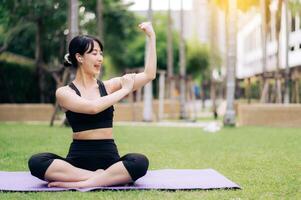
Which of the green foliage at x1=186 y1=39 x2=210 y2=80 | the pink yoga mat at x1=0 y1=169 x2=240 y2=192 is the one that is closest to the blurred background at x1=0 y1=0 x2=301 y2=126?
the pink yoga mat at x1=0 y1=169 x2=240 y2=192

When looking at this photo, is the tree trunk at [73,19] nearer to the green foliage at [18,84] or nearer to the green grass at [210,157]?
the green grass at [210,157]

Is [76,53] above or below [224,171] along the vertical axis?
above

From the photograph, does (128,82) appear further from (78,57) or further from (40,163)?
(40,163)

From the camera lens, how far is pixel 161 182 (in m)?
5.96

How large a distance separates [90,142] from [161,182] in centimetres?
84

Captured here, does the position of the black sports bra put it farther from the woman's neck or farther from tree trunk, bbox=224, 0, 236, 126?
tree trunk, bbox=224, 0, 236, 126

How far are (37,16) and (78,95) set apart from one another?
19.5m

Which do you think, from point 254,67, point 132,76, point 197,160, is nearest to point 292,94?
point 197,160

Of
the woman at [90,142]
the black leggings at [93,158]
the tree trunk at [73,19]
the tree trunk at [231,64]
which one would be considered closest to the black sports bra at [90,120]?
the woman at [90,142]

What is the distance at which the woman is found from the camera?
18.5ft

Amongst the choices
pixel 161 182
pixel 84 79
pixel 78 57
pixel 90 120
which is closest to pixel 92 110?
pixel 90 120

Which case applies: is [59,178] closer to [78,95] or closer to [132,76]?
[78,95]

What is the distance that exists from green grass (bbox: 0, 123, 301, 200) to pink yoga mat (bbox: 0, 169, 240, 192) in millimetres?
170

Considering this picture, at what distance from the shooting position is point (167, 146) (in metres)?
11.1
